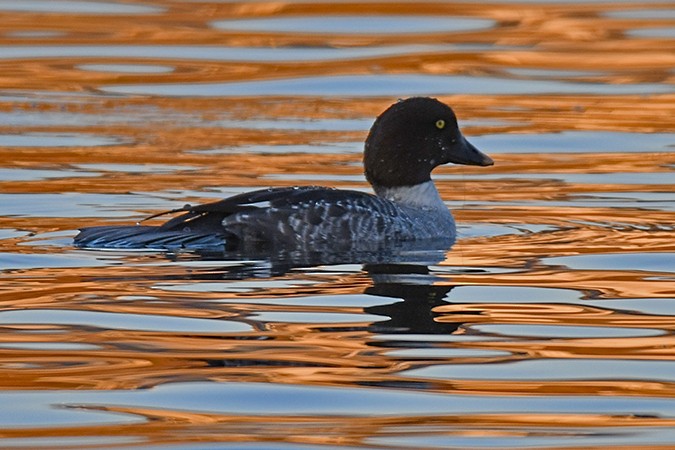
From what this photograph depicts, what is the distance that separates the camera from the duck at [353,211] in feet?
30.0

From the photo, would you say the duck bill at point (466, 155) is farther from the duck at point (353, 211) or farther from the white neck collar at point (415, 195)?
the white neck collar at point (415, 195)

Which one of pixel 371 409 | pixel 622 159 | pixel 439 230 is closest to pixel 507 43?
pixel 622 159

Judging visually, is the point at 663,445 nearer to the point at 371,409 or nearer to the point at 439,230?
the point at 371,409

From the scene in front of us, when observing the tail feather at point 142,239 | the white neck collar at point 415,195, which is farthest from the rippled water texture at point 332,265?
the white neck collar at point 415,195

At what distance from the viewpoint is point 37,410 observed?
18.4 feet

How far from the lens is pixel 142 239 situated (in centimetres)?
905

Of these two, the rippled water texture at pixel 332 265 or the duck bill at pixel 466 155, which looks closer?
the rippled water texture at pixel 332 265

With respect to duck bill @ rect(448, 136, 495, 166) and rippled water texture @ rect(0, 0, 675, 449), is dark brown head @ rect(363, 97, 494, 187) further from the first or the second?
rippled water texture @ rect(0, 0, 675, 449)

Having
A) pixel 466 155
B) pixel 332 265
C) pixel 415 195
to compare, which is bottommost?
pixel 332 265

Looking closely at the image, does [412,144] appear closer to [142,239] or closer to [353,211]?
[353,211]

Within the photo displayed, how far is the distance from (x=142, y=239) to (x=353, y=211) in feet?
3.81

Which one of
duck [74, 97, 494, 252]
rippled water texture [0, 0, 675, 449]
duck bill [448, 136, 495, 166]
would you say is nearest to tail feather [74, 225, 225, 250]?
duck [74, 97, 494, 252]

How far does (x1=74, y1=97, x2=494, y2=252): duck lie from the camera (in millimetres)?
9141

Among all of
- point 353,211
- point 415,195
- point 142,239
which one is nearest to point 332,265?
point 353,211
